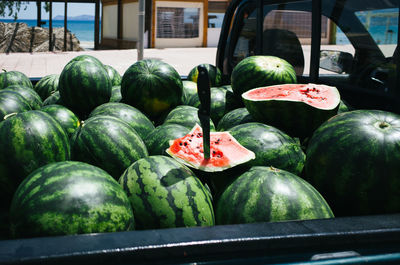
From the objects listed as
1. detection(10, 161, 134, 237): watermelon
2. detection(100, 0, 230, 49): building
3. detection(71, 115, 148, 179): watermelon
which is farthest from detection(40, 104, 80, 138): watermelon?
detection(100, 0, 230, 49): building

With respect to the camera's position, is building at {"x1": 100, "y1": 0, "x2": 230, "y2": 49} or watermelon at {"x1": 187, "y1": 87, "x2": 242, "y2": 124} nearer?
watermelon at {"x1": 187, "y1": 87, "x2": 242, "y2": 124}

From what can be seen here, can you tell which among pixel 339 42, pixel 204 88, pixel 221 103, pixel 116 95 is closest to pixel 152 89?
pixel 116 95

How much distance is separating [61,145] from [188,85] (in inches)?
78.9

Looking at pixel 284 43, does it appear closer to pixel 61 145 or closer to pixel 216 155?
pixel 216 155

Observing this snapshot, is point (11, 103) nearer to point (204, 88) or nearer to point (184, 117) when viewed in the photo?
point (184, 117)

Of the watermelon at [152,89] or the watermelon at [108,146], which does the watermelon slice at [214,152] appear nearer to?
the watermelon at [108,146]

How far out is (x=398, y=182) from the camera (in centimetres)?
176

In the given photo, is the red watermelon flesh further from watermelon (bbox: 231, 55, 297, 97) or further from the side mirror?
the side mirror

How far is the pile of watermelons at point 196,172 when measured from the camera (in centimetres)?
148

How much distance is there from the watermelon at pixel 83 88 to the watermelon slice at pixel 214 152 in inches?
49.1

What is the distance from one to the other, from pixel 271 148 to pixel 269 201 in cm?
54

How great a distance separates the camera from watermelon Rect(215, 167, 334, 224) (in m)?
1.61

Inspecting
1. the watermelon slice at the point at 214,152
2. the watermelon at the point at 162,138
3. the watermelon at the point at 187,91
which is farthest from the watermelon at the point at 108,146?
the watermelon at the point at 187,91

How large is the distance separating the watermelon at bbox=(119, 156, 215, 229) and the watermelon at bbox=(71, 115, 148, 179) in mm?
333
